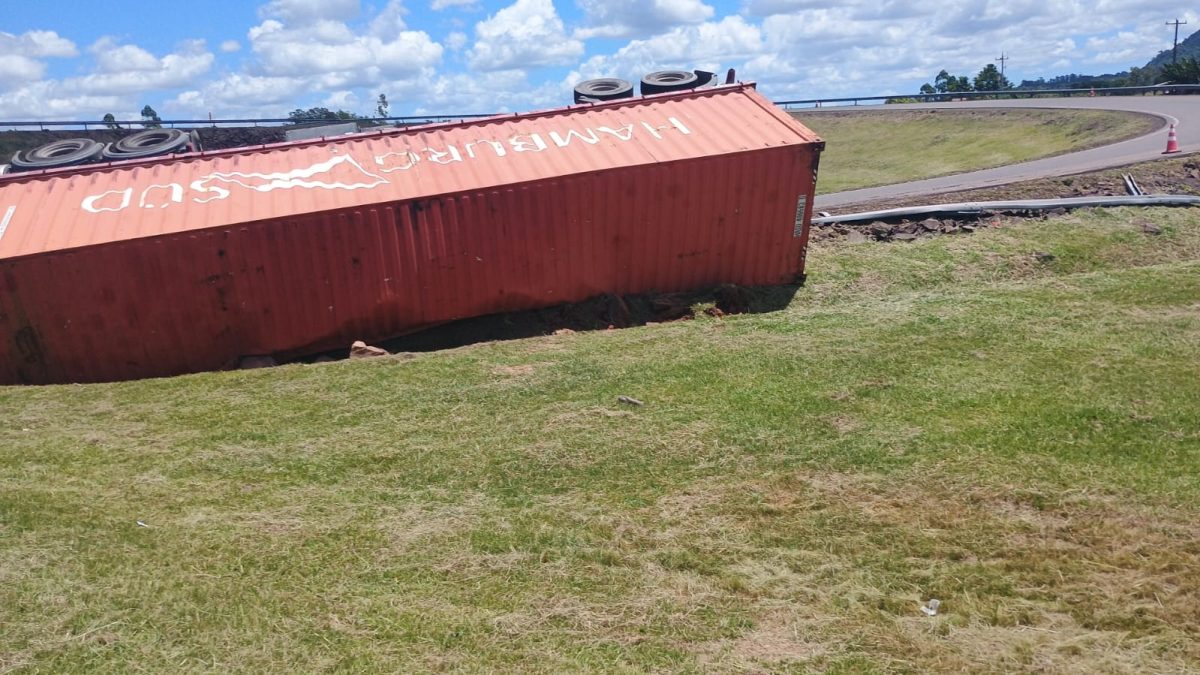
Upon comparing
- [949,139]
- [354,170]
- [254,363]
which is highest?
[354,170]

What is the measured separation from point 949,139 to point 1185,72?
38.1 ft

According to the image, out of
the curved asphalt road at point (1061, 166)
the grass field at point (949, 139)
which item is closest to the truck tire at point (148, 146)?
the curved asphalt road at point (1061, 166)

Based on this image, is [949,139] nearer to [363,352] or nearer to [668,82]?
[668,82]

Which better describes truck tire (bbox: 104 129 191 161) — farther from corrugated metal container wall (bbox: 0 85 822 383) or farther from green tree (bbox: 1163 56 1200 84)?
green tree (bbox: 1163 56 1200 84)

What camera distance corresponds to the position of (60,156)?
49.0 feet

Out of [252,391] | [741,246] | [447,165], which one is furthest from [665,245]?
[252,391]

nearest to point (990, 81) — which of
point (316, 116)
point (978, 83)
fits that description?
point (978, 83)

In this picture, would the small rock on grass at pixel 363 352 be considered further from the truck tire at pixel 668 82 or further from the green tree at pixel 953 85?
the green tree at pixel 953 85

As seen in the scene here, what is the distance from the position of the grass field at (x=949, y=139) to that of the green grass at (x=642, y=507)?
19978 millimetres

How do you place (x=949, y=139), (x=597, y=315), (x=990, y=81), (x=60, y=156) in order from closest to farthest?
1. (x=597, y=315)
2. (x=60, y=156)
3. (x=949, y=139)
4. (x=990, y=81)

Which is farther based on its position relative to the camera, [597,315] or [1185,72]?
[1185,72]

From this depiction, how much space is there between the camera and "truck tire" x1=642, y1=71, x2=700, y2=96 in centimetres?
1577

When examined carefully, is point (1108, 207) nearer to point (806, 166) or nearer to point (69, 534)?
point (806, 166)

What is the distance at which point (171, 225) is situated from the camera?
10523 mm
